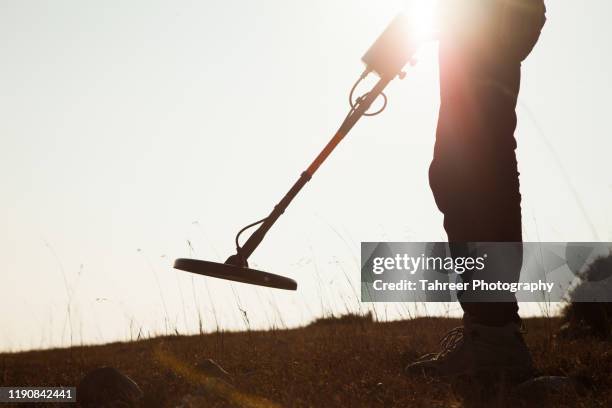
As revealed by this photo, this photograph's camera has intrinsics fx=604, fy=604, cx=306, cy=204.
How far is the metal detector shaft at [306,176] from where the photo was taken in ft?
10.6

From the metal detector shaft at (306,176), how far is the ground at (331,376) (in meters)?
0.66

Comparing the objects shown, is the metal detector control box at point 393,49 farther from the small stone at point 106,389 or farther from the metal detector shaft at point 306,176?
the small stone at point 106,389

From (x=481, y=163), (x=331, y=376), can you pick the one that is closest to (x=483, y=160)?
(x=481, y=163)

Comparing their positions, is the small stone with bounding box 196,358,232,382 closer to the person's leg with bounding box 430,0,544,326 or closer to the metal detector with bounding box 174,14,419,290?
the metal detector with bounding box 174,14,419,290

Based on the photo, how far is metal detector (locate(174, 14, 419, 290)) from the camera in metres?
3.09

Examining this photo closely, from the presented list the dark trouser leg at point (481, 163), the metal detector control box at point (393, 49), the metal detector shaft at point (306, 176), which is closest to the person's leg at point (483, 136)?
the dark trouser leg at point (481, 163)

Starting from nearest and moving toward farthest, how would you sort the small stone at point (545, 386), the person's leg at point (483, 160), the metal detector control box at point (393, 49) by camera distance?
1. the small stone at point (545, 386)
2. the person's leg at point (483, 160)
3. the metal detector control box at point (393, 49)

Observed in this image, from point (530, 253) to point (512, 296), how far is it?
1.93 m

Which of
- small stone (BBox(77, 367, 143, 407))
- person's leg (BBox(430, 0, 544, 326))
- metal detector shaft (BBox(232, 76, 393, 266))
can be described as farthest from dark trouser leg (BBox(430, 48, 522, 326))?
small stone (BBox(77, 367, 143, 407))

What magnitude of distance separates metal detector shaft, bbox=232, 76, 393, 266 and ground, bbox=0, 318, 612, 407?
0.66m

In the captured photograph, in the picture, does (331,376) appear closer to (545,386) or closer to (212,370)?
(212,370)

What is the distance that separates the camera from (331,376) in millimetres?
3070

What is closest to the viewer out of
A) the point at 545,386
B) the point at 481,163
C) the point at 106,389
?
the point at 545,386

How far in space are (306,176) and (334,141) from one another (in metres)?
0.24
